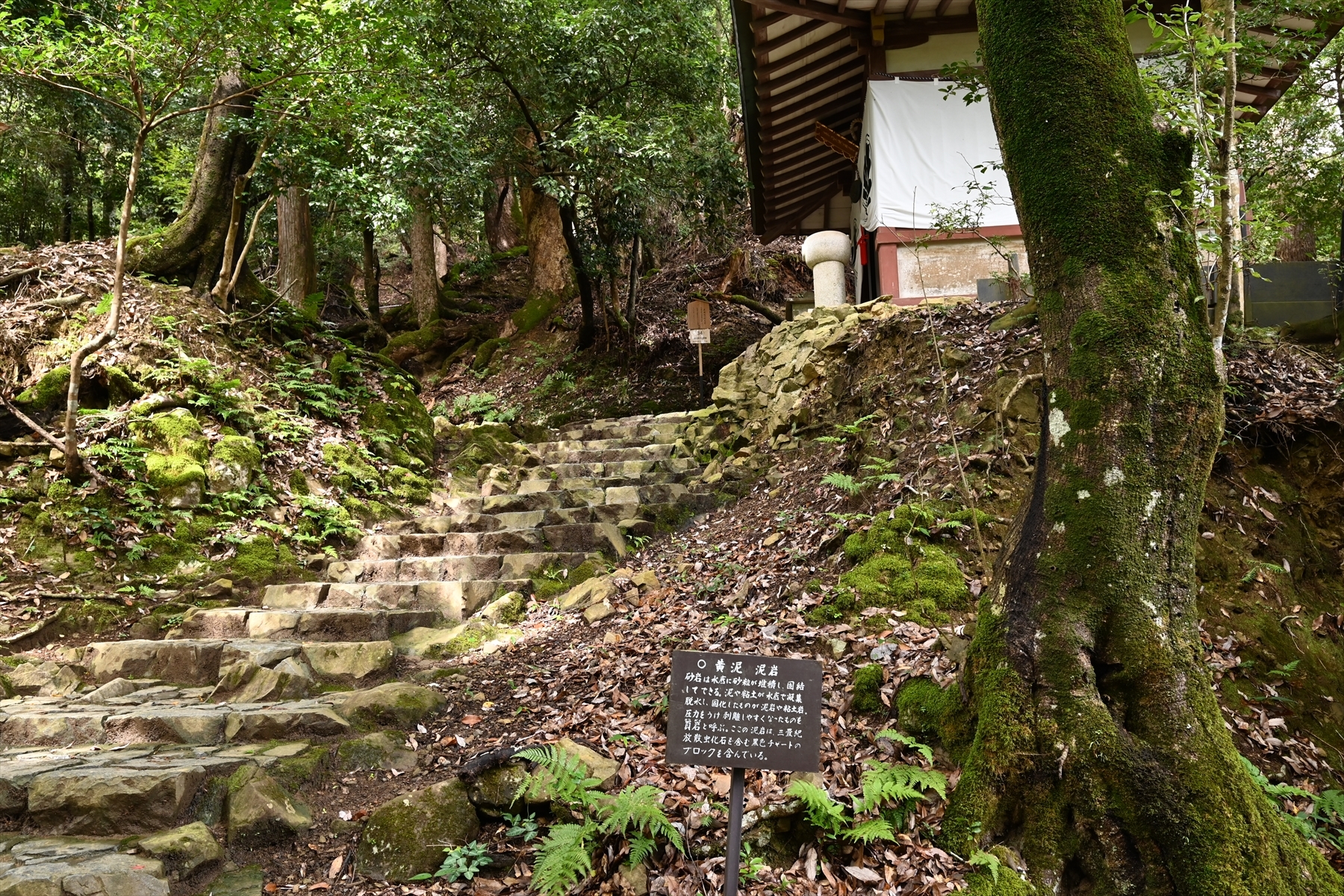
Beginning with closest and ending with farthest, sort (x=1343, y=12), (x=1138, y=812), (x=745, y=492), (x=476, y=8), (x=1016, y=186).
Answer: (x=1138, y=812) → (x=1016, y=186) → (x=1343, y=12) → (x=745, y=492) → (x=476, y=8)

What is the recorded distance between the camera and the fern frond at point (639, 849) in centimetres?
334

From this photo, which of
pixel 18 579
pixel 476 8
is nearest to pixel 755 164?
pixel 476 8

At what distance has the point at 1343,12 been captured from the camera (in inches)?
259

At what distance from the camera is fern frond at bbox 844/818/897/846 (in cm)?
321

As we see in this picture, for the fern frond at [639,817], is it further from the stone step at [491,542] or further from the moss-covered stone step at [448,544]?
the moss-covered stone step at [448,544]

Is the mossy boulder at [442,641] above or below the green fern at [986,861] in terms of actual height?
above

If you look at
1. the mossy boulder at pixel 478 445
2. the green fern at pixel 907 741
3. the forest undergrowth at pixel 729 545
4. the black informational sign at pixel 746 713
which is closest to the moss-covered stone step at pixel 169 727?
the forest undergrowth at pixel 729 545

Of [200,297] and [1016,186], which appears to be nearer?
[1016,186]

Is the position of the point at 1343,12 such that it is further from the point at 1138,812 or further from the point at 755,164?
the point at 755,164

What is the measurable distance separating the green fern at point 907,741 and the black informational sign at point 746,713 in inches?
28.9

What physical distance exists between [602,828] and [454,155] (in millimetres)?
8703

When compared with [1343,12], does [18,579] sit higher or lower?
lower

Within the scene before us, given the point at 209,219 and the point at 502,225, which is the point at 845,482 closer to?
the point at 209,219

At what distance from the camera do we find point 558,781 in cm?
364
